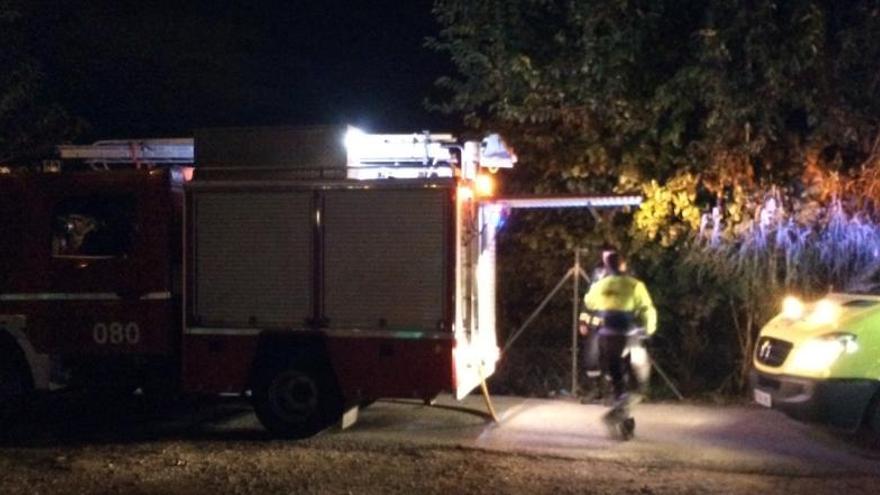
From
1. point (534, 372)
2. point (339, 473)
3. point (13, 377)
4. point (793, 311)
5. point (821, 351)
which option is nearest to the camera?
point (339, 473)

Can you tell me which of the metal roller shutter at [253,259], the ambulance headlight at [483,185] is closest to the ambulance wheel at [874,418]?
the ambulance headlight at [483,185]

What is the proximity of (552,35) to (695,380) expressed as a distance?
4.21 m

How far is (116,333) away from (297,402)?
1.80m

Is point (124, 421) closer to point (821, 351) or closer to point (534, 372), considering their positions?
point (534, 372)

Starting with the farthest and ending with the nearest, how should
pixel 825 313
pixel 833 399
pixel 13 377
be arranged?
pixel 13 377 < pixel 825 313 < pixel 833 399

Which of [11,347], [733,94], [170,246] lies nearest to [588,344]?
[733,94]

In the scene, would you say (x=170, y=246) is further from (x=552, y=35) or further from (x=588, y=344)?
(x=552, y=35)

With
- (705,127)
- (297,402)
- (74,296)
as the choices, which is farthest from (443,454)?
(705,127)

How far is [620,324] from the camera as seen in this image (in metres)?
10.6

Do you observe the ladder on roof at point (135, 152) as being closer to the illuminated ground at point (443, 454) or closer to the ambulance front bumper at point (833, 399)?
the illuminated ground at point (443, 454)

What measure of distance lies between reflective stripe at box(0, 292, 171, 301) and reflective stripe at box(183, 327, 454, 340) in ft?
1.42

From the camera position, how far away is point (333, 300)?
10586 mm

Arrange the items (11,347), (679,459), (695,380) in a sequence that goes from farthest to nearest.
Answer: (695,380) < (11,347) < (679,459)

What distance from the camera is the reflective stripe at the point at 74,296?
10930mm
